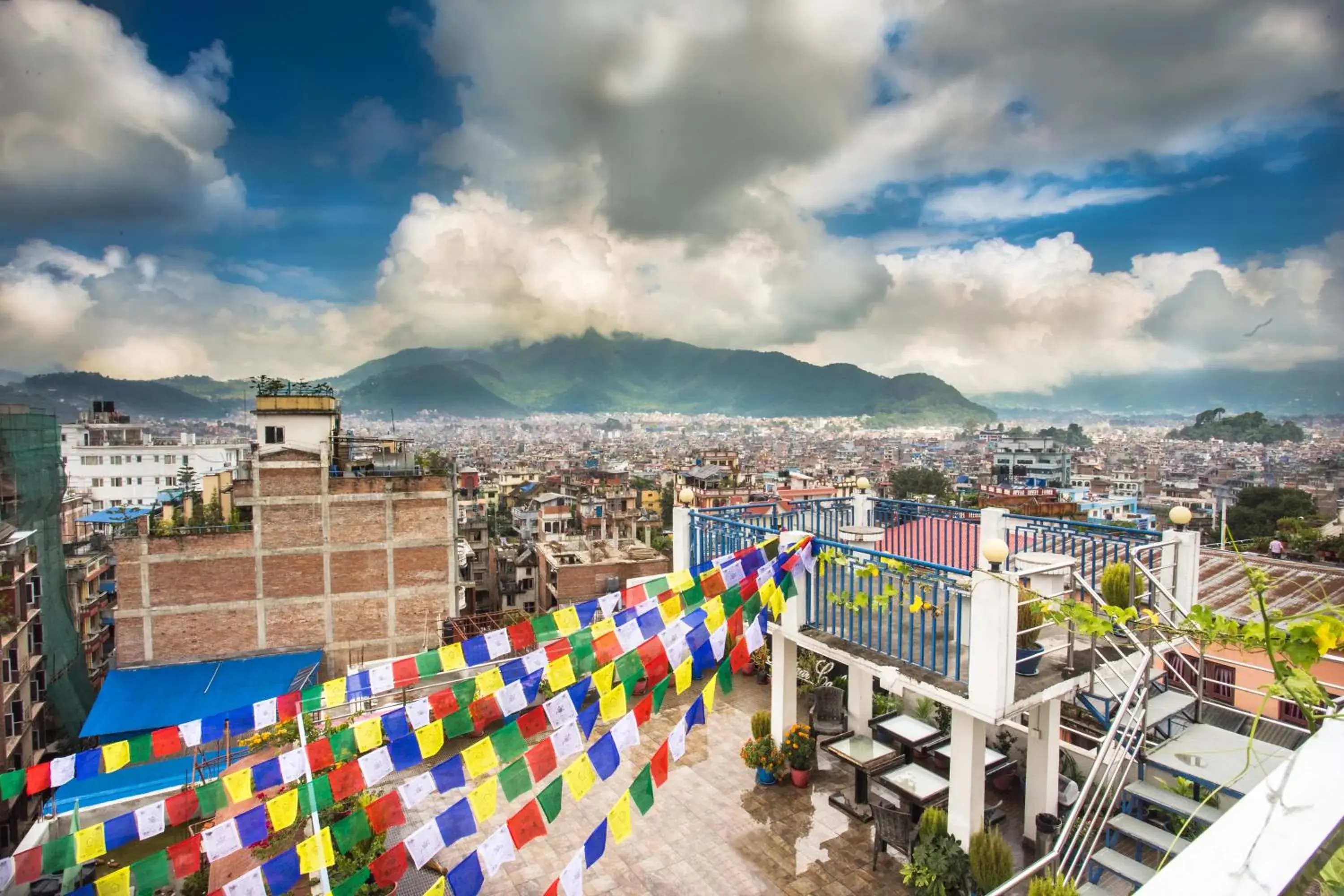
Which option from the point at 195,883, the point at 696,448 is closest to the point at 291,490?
the point at 195,883

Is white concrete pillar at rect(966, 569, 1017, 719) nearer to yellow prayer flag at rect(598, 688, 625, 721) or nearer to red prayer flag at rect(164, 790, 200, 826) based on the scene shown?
yellow prayer flag at rect(598, 688, 625, 721)

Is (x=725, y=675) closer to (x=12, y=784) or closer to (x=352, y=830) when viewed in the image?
(x=352, y=830)

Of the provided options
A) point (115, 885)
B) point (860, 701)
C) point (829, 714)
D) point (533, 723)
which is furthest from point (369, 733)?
point (860, 701)

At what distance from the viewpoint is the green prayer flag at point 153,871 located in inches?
197

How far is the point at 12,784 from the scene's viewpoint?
5387mm

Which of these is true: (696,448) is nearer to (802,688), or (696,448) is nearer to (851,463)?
(851,463)

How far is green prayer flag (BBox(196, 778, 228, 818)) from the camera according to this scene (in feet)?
18.7

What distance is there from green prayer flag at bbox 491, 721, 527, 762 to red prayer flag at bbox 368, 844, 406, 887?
0.91 m

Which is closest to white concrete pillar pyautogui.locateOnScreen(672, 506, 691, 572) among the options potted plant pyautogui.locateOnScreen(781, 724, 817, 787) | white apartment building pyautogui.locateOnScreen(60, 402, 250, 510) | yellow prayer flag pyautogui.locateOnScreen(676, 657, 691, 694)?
potted plant pyautogui.locateOnScreen(781, 724, 817, 787)

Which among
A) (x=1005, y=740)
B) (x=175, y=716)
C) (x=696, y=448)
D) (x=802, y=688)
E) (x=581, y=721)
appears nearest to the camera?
(x=581, y=721)

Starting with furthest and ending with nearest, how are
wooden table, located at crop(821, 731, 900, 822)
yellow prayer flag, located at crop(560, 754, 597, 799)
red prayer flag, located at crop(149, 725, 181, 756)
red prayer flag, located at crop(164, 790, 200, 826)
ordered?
wooden table, located at crop(821, 731, 900, 822) < red prayer flag, located at crop(149, 725, 181, 756) < red prayer flag, located at crop(164, 790, 200, 826) < yellow prayer flag, located at crop(560, 754, 597, 799)

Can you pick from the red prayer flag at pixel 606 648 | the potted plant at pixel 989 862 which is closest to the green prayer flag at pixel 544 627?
the red prayer flag at pixel 606 648

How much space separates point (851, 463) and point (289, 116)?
10737 cm

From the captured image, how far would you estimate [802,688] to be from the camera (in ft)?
37.9
